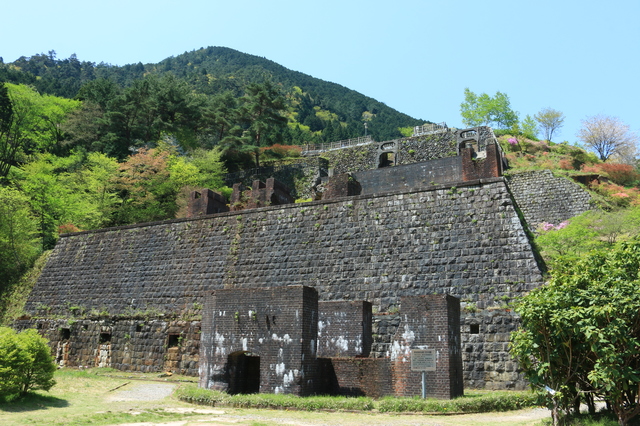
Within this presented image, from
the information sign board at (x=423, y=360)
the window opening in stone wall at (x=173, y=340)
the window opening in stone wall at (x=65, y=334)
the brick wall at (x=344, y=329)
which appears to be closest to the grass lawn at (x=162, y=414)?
the information sign board at (x=423, y=360)

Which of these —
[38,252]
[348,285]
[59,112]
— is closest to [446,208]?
[348,285]

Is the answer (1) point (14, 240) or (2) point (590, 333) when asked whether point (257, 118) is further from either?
(2) point (590, 333)

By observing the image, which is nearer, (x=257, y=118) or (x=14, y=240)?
(x=14, y=240)

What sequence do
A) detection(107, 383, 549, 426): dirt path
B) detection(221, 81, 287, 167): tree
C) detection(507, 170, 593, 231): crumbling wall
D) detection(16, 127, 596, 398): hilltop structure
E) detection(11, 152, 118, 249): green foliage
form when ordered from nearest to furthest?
1. detection(107, 383, 549, 426): dirt path
2. detection(16, 127, 596, 398): hilltop structure
3. detection(507, 170, 593, 231): crumbling wall
4. detection(11, 152, 118, 249): green foliage
5. detection(221, 81, 287, 167): tree

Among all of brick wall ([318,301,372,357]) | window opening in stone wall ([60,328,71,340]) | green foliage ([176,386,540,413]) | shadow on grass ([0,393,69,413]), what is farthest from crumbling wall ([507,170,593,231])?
shadow on grass ([0,393,69,413])

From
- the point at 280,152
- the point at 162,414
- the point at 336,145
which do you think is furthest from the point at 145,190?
the point at 162,414

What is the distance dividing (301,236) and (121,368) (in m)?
8.52

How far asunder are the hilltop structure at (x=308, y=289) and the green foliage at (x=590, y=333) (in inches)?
118

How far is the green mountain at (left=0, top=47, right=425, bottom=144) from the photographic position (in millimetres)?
90719

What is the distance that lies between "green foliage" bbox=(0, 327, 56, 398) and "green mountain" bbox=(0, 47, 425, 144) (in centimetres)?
6044

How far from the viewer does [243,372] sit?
13094mm

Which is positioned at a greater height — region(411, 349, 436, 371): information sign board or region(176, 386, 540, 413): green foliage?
region(411, 349, 436, 371): information sign board

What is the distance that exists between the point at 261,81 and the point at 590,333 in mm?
106247

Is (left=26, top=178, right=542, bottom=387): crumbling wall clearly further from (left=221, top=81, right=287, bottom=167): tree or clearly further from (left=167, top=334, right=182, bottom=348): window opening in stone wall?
(left=221, top=81, right=287, bottom=167): tree
